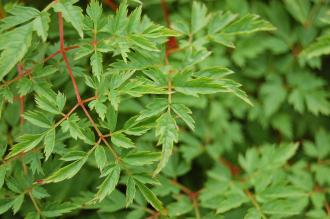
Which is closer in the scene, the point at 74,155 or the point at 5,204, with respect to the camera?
the point at 74,155

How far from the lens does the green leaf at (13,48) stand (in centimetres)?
132

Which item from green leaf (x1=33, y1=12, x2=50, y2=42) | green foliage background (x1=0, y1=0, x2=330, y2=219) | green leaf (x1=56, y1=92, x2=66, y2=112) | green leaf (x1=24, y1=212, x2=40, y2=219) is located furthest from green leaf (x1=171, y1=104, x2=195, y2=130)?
green leaf (x1=24, y1=212, x2=40, y2=219)

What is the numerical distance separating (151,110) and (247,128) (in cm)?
117

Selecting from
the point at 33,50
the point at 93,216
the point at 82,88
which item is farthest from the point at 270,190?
the point at 33,50

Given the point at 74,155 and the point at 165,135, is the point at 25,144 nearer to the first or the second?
the point at 74,155

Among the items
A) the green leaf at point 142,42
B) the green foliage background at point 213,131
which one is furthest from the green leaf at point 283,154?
the green leaf at point 142,42

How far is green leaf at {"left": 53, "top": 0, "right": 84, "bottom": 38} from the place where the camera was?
139 cm

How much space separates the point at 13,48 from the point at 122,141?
1.48 ft

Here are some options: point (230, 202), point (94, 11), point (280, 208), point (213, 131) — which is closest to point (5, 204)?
point (94, 11)

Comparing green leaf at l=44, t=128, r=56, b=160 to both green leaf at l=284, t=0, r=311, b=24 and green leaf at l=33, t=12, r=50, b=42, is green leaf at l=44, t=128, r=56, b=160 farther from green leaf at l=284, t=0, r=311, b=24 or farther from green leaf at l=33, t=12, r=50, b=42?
green leaf at l=284, t=0, r=311, b=24

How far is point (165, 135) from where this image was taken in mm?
1406

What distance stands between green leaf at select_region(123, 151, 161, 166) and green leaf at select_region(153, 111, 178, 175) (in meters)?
0.08

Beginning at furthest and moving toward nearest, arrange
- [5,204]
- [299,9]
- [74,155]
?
[299,9]
[5,204]
[74,155]

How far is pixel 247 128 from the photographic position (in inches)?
98.8
